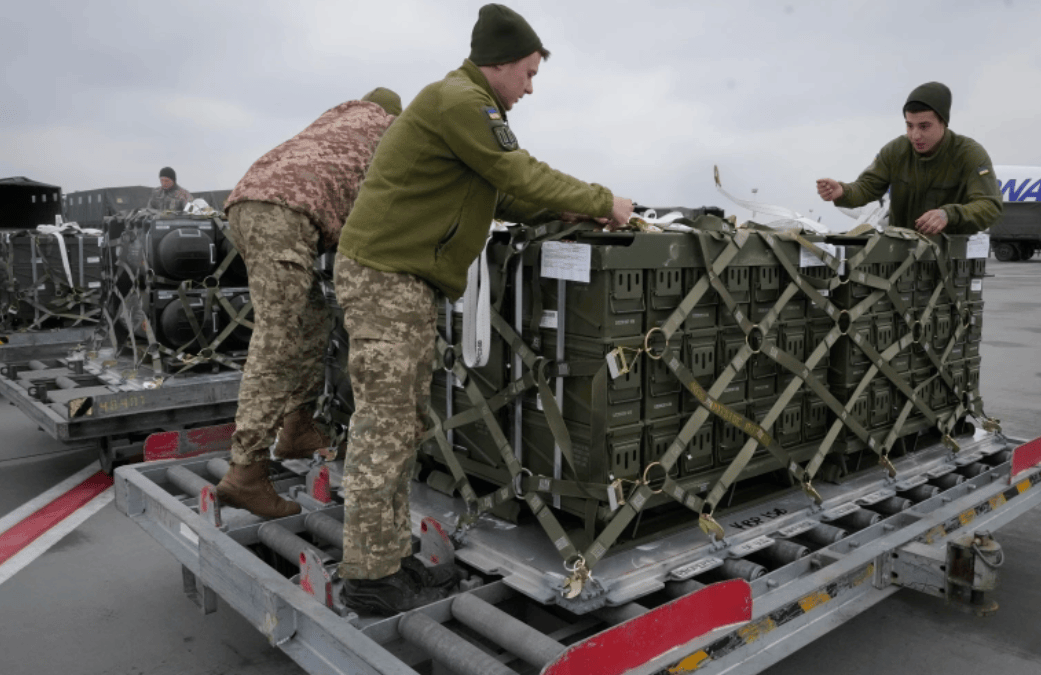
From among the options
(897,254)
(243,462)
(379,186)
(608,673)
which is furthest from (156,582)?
(897,254)

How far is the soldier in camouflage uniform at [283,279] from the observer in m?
3.67

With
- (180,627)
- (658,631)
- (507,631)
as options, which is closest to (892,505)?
(658,631)

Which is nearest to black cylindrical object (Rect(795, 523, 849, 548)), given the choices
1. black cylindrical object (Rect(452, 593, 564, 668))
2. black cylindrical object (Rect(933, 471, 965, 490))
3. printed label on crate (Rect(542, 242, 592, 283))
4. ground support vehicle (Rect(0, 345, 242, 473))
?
black cylindrical object (Rect(933, 471, 965, 490))

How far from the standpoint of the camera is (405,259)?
113 inches

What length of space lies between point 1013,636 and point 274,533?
3292mm

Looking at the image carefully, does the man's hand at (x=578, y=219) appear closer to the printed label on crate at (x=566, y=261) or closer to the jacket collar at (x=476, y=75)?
the printed label on crate at (x=566, y=261)

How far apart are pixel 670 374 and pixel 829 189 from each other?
2713mm

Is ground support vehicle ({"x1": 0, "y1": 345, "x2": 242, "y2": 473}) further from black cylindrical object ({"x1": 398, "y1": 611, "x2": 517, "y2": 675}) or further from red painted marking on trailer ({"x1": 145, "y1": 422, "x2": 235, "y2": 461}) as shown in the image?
black cylindrical object ({"x1": 398, "y1": 611, "x2": 517, "y2": 675})

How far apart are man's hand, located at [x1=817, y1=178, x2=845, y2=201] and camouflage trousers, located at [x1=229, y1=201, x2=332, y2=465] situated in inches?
124

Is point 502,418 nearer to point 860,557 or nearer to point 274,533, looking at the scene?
point 274,533

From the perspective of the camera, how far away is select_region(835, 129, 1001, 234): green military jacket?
4586 mm

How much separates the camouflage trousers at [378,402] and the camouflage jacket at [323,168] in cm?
106

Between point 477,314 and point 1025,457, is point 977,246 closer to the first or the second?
point 1025,457

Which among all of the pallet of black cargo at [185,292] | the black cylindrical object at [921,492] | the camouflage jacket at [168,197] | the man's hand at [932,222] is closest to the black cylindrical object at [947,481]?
the black cylindrical object at [921,492]
